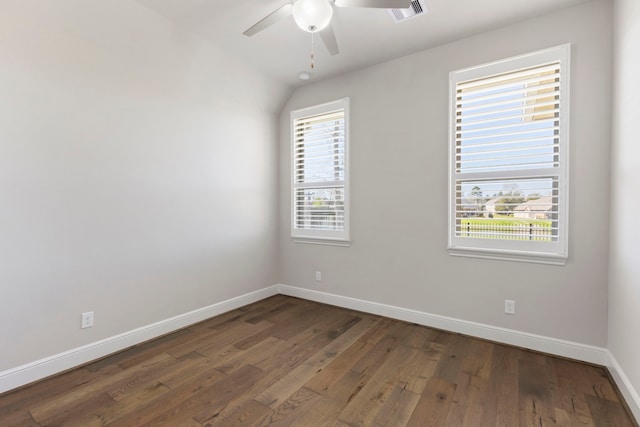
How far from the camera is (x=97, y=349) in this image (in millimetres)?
2396

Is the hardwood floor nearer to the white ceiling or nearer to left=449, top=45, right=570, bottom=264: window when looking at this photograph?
left=449, top=45, right=570, bottom=264: window

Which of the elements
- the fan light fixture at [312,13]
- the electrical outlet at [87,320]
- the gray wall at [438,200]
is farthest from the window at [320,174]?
the electrical outlet at [87,320]

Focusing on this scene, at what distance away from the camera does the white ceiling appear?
2.37m

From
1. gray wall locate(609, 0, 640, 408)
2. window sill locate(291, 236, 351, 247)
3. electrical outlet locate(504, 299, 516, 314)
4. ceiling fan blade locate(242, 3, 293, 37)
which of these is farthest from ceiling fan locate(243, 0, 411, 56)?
electrical outlet locate(504, 299, 516, 314)

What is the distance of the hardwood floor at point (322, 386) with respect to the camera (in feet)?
5.75

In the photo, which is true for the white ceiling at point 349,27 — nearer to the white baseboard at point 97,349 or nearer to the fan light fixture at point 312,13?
the fan light fixture at point 312,13

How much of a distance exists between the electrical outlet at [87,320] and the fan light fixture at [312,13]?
2.74 m

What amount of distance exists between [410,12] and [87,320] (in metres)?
3.60

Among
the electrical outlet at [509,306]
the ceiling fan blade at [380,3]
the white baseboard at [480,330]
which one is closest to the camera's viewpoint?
the ceiling fan blade at [380,3]

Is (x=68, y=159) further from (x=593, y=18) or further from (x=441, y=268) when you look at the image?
(x=593, y=18)

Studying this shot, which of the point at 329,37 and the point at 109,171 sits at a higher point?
the point at 329,37

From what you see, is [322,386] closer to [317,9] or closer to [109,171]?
[109,171]

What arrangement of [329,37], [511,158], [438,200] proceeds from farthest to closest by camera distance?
[438,200] < [511,158] < [329,37]

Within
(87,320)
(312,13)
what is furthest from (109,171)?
(312,13)
